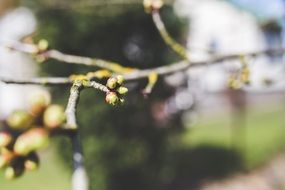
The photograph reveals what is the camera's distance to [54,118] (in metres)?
0.88

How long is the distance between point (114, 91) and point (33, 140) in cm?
33

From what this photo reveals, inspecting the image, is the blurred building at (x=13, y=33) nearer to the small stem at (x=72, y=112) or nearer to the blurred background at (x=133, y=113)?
the blurred background at (x=133, y=113)

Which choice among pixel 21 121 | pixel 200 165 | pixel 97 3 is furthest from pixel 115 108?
pixel 21 121

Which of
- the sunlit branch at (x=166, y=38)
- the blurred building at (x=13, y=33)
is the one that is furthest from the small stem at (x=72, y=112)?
the blurred building at (x=13, y=33)

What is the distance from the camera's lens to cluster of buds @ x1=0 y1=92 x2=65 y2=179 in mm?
859

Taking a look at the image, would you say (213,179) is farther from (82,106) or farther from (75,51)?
A: (75,51)

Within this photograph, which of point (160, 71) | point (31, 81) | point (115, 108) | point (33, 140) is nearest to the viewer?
point (33, 140)

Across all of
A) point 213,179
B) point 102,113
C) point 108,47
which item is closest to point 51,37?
point 108,47

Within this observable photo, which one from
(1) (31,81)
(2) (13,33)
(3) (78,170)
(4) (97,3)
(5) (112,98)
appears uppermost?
(2) (13,33)

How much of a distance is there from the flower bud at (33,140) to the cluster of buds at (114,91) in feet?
0.85

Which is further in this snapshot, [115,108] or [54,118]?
[115,108]

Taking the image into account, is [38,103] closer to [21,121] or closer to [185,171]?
[21,121]

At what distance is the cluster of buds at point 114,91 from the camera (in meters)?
1.11

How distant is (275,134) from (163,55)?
7.77 m
